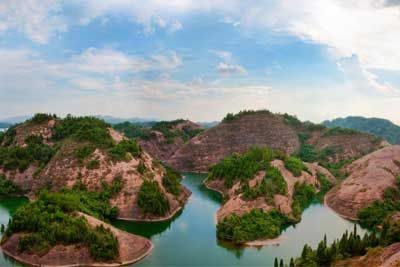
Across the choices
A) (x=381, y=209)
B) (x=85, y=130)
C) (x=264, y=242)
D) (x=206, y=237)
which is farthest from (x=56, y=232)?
(x=381, y=209)

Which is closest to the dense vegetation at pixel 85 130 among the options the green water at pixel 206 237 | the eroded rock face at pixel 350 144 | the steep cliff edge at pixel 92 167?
the steep cliff edge at pixel 92 167

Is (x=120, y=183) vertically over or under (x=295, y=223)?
over

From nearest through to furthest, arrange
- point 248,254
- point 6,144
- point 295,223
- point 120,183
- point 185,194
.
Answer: point 248,254
point 295,223
point 120,183
point 185,194
point 6,144

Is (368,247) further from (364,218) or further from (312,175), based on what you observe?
(312,175)

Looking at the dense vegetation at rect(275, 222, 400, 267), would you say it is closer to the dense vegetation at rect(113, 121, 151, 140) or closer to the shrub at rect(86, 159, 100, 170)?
the shrub at rect(86, 159, 100, 170)

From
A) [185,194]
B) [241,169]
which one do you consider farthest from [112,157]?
[241,169]

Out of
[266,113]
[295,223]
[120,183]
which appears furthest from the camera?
[266,113]

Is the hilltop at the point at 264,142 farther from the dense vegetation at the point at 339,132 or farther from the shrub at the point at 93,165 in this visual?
the shrub at the point at 93,165
